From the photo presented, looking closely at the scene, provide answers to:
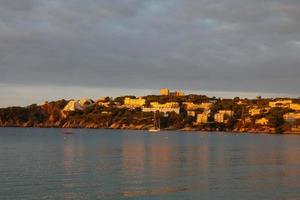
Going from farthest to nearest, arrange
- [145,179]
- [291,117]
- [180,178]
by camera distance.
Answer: [291,117] < [180,178] < [145,179]

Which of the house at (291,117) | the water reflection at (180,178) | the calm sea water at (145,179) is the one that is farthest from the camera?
the house at (291,117)

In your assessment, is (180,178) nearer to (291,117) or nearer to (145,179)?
(145,179)

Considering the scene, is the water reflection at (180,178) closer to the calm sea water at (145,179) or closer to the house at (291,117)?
the calm sea water at (145,179)

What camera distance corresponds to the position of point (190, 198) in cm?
2864

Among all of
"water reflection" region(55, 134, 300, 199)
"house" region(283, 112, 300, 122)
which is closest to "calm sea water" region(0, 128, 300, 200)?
"water reflection" region(55, 134, 300, 199)

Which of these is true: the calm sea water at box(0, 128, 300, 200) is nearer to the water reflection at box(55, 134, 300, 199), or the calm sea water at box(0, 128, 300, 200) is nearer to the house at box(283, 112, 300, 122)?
the water reflection at box(55, 134, 300, 199)

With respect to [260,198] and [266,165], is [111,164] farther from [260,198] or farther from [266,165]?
[260,198]

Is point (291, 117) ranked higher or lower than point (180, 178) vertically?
higher

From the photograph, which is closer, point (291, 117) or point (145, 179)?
point (145, 179)

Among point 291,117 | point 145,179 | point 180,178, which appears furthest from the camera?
point 291,117

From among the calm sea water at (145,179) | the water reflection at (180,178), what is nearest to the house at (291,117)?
the water reflection at (180,178)

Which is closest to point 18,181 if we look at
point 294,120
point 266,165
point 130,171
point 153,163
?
point 130,171

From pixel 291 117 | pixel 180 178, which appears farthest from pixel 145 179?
pixel 291 117

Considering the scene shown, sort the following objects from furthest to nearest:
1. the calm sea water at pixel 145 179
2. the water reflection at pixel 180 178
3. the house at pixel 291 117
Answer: the house at pixel 291 117 < the water reflection at pixel 180 178 < the calm sea water at pixel 145 179
